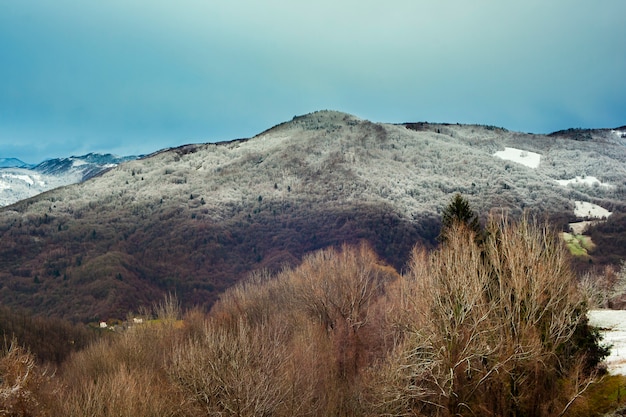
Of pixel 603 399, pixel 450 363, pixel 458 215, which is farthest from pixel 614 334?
pixel 450 363

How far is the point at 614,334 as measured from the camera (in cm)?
3125

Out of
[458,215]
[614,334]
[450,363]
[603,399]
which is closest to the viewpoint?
[450,363]

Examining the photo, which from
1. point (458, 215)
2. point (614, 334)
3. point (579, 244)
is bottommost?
point (579, 244)

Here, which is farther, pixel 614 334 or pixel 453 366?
pixel 614 334

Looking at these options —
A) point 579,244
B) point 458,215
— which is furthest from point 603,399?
point 579,244

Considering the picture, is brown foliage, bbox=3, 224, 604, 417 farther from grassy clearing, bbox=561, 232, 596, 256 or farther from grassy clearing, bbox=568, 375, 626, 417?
grassy clearing, bbox=561, 232, 596, 256

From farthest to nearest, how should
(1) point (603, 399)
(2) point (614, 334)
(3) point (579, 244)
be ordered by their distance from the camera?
(3) point (579, 244) → (2) point (614, 334) → (1) point (603, 399)

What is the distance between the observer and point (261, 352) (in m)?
27.6

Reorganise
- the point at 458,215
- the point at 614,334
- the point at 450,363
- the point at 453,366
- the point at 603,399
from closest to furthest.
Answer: the point at 453,366
the point at 450,363
the point at 603,399
the point at 614,334
the point at 458,215

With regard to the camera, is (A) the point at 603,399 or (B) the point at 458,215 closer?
(A) the point at 603,399

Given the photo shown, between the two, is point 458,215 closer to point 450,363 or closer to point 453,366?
point 450,363

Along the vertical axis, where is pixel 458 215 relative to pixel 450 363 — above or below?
above

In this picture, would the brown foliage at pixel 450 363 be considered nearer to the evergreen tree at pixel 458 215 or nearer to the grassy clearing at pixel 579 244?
the evergreen tree at pixel 458 215

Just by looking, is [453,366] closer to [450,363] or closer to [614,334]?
[450,363]
